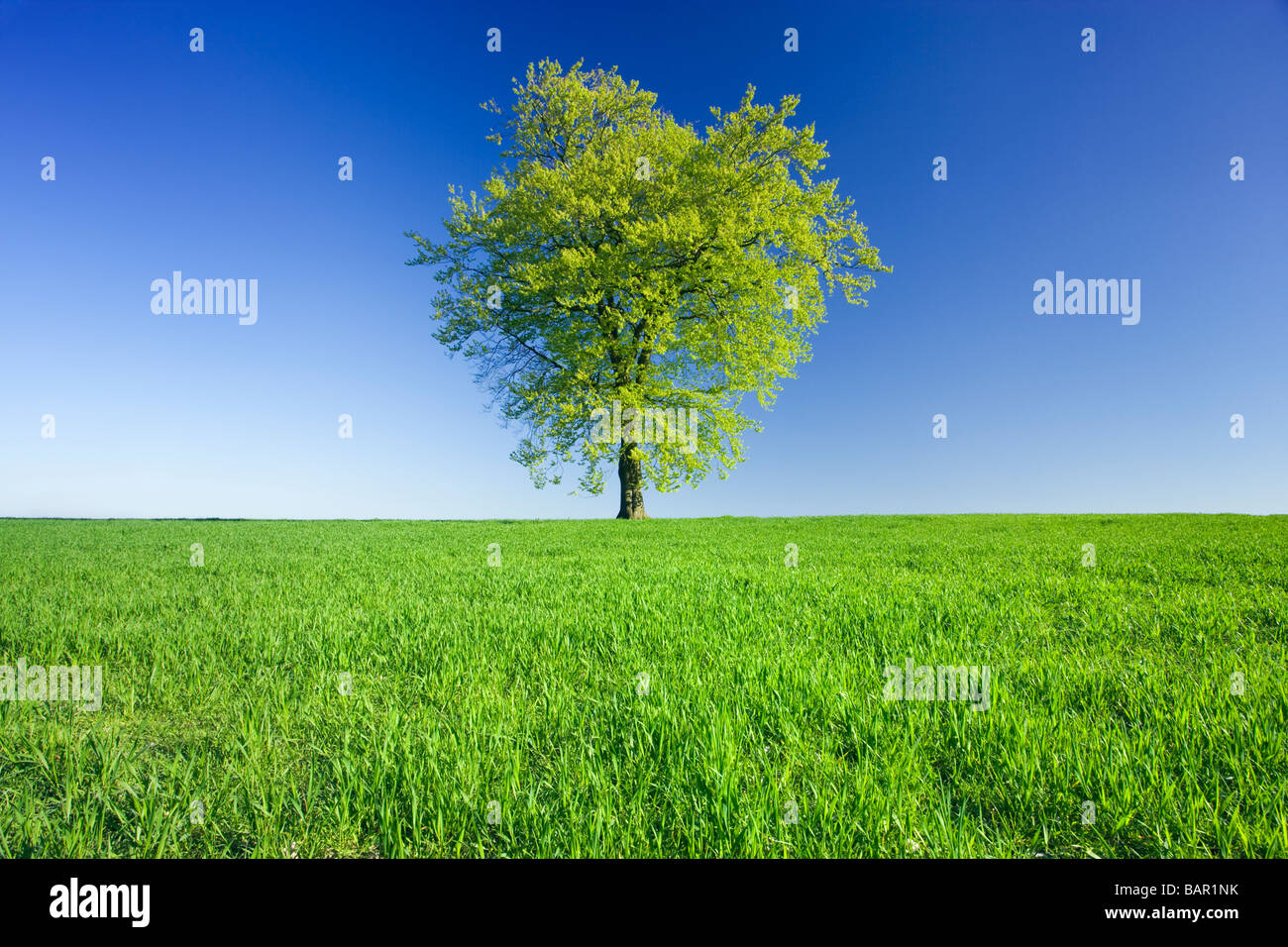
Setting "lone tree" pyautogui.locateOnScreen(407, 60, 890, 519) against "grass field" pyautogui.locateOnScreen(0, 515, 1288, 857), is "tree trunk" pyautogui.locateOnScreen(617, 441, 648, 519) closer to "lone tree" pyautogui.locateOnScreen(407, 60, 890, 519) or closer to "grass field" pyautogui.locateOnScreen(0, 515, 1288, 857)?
"lone tree" pyautogui.locateOnScreen(407, 60, 890, 519)

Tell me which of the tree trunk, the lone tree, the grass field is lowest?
the grass field

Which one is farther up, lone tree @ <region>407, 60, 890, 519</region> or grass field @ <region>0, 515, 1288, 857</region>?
lone tree @ <region>407, 60, 890, 519</region>

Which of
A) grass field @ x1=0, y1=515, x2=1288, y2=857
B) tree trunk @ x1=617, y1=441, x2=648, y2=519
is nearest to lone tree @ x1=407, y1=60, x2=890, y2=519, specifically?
tree trunk @ x1=617, y1=441, x2=648, y2=519

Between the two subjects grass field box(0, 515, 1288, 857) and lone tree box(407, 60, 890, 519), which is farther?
lone tree box(407, 60, 890, 519)

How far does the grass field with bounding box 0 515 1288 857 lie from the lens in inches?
85.1

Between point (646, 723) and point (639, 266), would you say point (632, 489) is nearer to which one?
point (639, 266)

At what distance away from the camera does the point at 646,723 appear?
292cm

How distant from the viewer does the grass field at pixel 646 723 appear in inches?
85.1

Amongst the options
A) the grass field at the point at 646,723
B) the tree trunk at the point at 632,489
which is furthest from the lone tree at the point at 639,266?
the grass field at the point at 646,723

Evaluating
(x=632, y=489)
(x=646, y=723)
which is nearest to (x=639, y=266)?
(x=632, y=489)

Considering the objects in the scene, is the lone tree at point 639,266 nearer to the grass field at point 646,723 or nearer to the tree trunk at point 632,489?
the tree trunk at point 632,489
